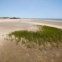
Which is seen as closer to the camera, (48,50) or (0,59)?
(0,59)

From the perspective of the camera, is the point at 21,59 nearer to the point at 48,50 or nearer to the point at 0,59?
the point at 0,59

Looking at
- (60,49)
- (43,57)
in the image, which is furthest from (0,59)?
(60,49)

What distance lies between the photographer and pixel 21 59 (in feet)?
22.0

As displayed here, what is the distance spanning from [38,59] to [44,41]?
8.75 ft

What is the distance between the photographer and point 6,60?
21.1ft

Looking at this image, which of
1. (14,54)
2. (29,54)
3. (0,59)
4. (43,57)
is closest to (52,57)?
(43,57)

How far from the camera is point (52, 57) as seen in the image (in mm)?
7168

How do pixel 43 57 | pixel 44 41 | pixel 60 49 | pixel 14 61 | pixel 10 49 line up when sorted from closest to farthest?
pixel 14 61 < pixel 43 57 < pixel 10 49 < pixel 60 49 < pixel 44 41

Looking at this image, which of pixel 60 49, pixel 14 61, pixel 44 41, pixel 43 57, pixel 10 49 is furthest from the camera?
pixel 44 41

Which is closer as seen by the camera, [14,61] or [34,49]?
[14,61]

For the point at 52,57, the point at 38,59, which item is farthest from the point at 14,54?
the point at 52,57

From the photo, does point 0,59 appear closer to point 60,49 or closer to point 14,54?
point 14,54

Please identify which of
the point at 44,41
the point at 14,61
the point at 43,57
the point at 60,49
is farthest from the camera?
the point at 44,41

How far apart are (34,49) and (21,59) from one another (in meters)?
1.50
